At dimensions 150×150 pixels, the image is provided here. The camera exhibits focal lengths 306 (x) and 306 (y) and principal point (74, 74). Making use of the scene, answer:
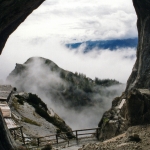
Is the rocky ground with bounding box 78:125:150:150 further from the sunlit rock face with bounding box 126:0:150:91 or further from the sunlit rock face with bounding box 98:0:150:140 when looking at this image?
the sunlit rock face with bounding box 126:0:150:91

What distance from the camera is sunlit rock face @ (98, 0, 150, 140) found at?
3925 cm

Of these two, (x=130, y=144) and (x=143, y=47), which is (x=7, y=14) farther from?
(x=143, y=47)

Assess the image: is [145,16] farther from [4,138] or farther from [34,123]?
[4,138]

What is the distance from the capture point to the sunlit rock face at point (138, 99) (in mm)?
39250

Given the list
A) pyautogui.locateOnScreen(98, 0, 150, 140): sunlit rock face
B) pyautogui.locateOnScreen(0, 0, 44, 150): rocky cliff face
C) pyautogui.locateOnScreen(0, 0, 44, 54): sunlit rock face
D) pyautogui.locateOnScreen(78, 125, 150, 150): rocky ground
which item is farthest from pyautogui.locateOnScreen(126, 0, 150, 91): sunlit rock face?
pyautogui.locateOnScreen(0, 0, 44, 150): rocky cliff face

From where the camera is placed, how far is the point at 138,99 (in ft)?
129

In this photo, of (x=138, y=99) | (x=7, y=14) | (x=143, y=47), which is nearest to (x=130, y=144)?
(x=138, y=99)

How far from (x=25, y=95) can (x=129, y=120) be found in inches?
1646

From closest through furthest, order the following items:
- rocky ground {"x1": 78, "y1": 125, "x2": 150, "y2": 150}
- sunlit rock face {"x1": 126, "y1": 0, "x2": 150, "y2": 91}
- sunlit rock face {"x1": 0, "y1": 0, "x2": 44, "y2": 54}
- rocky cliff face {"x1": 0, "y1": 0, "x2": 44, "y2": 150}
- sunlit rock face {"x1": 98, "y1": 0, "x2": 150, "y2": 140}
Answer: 1. sunlit rock face {"x1": 0, "y1": 0, "x2": 44, "y2": 54}
2. rocky cliff face {"x1": 0, "y1": 0, "x2": 44, "y2": 150}
3. rocky ground {"x1": 78, "y1": 125, "x2": 150, "y2": 150}
4. sunlit rock face {"x1": 98, "y1": 0, "x2": 150, "y2": 140}
5. sunlit rock face {"x1": 126, "y1": 0, "x2": 150, "y2": 91}

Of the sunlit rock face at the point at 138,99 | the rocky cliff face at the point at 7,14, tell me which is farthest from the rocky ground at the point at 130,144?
the rocky cliff face at the point at 7,14

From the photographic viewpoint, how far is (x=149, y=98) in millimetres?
39688

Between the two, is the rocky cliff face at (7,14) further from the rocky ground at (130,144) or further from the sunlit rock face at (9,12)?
the rocky ground at (130,144)

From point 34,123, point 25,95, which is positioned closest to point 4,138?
point 34,123

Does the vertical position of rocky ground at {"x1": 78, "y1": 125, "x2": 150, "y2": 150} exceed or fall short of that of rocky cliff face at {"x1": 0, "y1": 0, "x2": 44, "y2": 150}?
it falls short
